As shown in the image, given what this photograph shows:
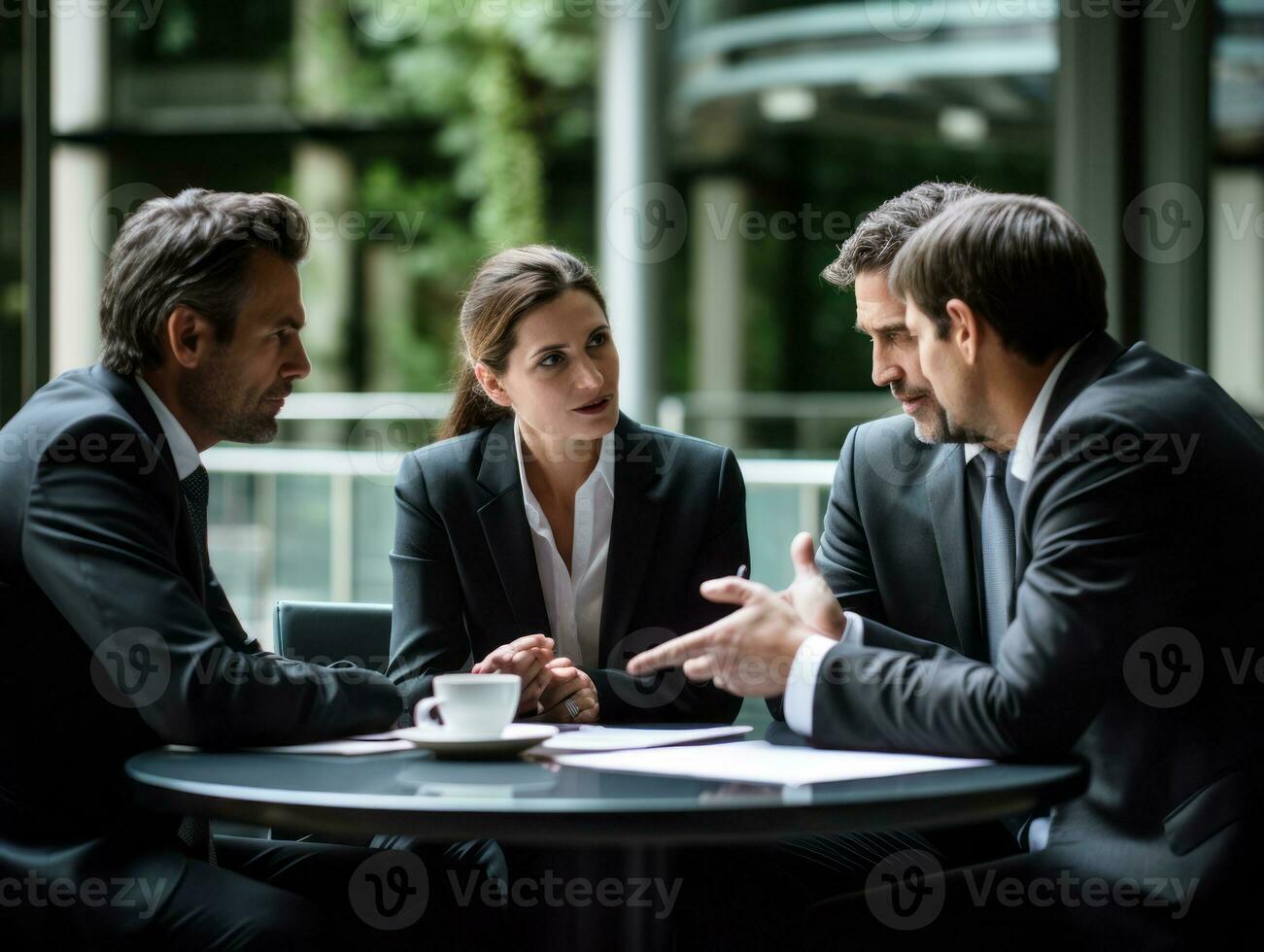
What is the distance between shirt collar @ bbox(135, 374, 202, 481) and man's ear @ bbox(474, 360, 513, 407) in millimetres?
718

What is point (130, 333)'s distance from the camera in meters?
2.00

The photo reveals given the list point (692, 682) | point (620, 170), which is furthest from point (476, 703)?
point (620, 170)

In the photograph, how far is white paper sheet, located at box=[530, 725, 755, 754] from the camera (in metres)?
1.69

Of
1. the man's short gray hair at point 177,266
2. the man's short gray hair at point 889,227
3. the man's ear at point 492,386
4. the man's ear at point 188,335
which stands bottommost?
the man's ear at point 492,386

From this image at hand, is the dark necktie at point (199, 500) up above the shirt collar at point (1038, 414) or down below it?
below

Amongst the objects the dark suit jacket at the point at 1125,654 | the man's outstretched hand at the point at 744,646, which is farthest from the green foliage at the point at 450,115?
the dark suit jacket at the point at 1125,654

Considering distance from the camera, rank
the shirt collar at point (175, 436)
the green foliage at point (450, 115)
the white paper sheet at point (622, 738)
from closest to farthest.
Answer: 1. the white paper sheet at point (622, 738)
2. the shirt collar at point (175, 436)
3. the green foliage at point (450, 115)

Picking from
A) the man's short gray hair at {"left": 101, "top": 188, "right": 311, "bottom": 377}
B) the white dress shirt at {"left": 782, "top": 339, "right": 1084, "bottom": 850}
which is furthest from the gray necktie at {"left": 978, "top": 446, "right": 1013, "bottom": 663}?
the man's short gray hair at {"left": 101, "top": 188, "right": 311, "bottom": 377}

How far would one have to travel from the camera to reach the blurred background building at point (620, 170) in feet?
12.4

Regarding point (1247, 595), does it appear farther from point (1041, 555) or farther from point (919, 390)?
point (919, 390)

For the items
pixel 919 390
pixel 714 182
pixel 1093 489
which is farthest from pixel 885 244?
pixel 714 182

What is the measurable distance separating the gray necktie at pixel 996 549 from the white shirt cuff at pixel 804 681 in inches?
23.6

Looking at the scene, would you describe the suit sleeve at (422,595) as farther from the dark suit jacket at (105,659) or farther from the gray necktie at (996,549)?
the gray necktie at (996,549)

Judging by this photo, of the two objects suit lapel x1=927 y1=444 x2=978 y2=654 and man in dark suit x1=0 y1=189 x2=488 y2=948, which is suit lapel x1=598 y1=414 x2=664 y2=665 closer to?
suit lapel x1=927 y1=444 x2=978 y2=654
